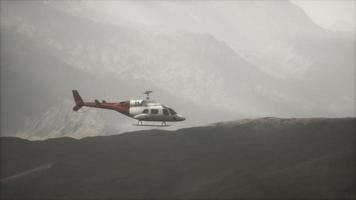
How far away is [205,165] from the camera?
187 ft

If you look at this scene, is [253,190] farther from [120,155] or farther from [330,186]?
[120,155]

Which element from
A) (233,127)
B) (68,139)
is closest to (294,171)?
(233,127)

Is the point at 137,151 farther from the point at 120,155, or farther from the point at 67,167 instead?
the point at 67,167

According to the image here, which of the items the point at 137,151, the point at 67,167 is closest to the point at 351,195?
the point at 137,151

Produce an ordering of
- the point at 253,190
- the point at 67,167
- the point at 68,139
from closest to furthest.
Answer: the point at 253,190
the point at 67,167
the point at 68,139

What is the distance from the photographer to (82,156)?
233ft

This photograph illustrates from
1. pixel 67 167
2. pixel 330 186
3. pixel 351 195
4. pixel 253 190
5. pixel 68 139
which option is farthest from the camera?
pixel 68 139

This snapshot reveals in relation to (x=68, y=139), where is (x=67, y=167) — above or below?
below

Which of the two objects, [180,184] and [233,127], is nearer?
[180,184]

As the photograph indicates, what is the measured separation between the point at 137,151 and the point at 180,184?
54.7 ft

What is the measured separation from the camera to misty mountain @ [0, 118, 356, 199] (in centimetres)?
4403

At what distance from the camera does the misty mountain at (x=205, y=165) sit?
44.0 m

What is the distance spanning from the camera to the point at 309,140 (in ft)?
184

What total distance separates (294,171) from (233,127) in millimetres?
22642
